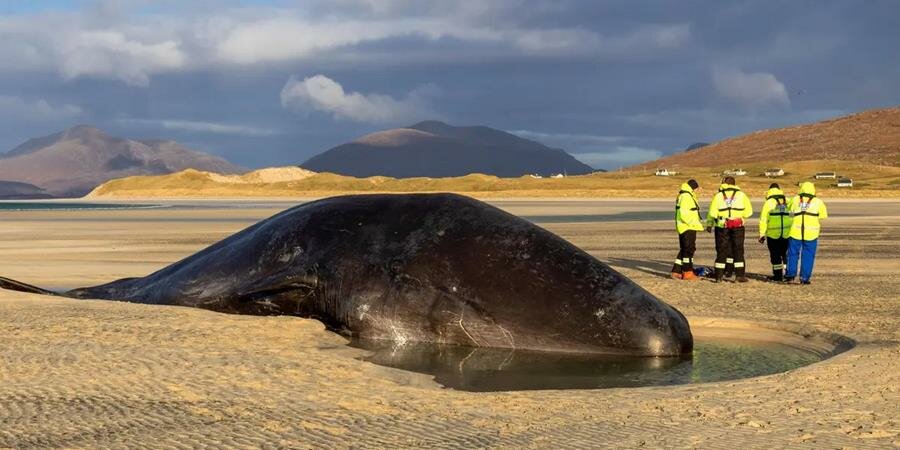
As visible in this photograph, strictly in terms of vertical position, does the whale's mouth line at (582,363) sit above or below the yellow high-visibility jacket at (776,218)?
below

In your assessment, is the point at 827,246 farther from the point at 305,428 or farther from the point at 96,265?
the point at 305,428

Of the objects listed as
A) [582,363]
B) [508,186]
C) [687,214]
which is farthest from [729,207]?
[508,186]

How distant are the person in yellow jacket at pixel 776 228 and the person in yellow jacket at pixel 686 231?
1182 mm

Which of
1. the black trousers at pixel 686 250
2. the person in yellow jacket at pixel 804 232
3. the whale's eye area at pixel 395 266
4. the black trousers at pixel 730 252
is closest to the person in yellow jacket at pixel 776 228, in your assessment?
the person in yellow jacket at pixel 804 232

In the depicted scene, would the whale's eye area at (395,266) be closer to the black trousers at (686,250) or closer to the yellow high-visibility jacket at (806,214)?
the black trousers at (686,250)

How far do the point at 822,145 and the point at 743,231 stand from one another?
573ft

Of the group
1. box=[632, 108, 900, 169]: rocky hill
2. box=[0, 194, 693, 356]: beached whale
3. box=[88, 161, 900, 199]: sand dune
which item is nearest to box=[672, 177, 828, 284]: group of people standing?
box=[0, 194, 693, 356]: beached whale

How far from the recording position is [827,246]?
24.3 m

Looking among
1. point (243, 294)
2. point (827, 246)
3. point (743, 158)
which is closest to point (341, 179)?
point (743, 158)

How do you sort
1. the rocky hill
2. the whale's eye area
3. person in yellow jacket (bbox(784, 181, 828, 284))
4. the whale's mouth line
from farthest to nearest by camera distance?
the rocky hill
person in yellow jacket (bbox(784, 181, 828, 284))
the whale's eye area
the whale's mouth line

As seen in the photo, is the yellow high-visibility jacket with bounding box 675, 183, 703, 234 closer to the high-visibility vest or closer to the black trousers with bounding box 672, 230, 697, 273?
the black trousers with bounding box 672, 230, 697, 273

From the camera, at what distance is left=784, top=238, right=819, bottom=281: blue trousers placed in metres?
15.9

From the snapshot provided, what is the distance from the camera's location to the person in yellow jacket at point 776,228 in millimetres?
16594

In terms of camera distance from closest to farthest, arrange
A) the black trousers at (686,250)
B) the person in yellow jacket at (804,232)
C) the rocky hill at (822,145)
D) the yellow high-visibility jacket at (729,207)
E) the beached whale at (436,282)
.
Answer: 1. the beached whale at (436,282)
2. the person in yellow jacket at (804,232)
3. the black trousers at (686,250)
4. the yellow high-visibility jacket at (729,207)
5. the rocky hill at (822,145)
